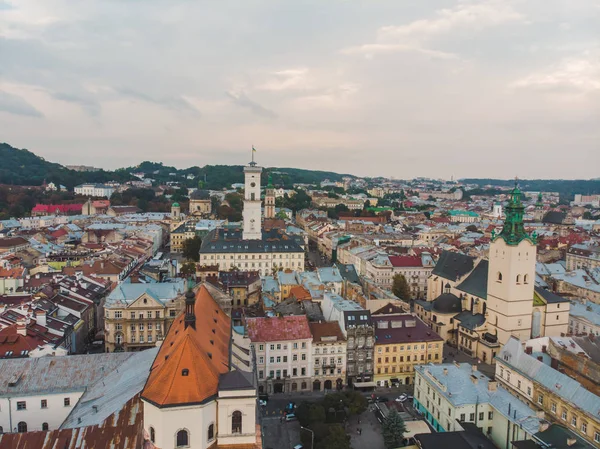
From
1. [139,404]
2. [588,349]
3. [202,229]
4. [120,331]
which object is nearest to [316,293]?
[120,331]

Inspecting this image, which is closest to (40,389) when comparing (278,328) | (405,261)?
(278,328)

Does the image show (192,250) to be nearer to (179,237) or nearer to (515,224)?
(179,237)

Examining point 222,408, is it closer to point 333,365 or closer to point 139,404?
point 139,404

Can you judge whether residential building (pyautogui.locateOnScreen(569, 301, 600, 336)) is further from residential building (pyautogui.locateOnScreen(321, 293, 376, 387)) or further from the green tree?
the green tree

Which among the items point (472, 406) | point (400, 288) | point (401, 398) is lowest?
point (401, 398)

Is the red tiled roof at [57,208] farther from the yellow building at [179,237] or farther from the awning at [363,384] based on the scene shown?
the awning at [363,384]

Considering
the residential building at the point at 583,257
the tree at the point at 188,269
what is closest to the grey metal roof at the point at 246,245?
the tree at the point at 188,269

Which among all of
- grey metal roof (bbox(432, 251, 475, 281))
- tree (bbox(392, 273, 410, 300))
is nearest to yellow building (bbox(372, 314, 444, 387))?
grey metal roof (bbox(432, 251, 475, 281))
